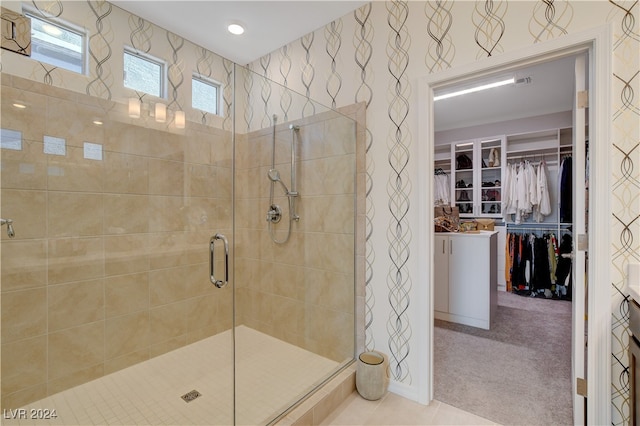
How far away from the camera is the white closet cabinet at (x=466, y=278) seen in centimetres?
303

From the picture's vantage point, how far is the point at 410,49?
194 cm

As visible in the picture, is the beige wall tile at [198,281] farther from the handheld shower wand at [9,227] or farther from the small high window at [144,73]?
the small high window at [144,73]

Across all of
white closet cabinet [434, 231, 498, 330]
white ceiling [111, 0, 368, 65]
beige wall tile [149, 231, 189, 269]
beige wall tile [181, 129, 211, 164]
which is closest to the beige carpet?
white closet cabinet [434, 231, 498, 330]

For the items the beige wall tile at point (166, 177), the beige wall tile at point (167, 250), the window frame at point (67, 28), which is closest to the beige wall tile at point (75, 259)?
the beige wall tile at point (167, 250)

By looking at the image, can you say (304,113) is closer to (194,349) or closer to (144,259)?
(144,259)

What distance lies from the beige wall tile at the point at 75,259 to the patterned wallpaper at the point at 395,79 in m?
0.98

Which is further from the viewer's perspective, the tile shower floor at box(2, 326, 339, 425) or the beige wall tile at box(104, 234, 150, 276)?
the beige wall tile at box(104, 234, 150, 276)

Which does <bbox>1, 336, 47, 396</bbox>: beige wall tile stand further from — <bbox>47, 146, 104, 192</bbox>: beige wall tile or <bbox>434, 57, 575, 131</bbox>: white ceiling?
<bbox>434, 57, 575, 131</bbox>: white ceiling

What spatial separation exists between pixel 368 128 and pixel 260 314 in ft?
5.46

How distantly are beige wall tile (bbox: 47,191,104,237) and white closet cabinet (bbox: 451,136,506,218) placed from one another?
4.92 meters

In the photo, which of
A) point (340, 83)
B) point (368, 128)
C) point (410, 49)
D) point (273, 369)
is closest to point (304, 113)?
point (340, 83)

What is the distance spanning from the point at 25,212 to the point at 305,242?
5.66 feet

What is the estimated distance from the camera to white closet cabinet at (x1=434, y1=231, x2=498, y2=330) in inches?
119

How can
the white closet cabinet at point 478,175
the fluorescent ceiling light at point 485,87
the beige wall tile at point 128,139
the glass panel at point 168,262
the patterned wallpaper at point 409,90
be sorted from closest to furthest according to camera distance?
1. the patterned wallpaper at point 409,90
2. the glass panel at point 168,262
3. the beige wall tile at point 128,139
4. the fluorescent ceiling light at point 485,87
5. the white closet cabinet at point 478,175
